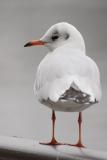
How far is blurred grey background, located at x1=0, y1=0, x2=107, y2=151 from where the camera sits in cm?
567

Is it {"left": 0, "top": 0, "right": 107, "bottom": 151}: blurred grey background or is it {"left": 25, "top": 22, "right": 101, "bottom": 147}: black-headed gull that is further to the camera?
{"left": 0, "top": 0, "right": 107, "bottom": 151}: blurred grey background

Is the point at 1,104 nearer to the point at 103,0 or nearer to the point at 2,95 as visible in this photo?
the point at 2,95

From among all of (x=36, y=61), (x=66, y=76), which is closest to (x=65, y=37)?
(x=66, y=76)

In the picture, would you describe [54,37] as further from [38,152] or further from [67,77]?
[38,152]

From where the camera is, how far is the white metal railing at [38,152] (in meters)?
1.72

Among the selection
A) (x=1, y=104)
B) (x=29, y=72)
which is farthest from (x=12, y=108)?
(x=29, y=72)

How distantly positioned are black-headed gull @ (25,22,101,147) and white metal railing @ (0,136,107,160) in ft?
1.16

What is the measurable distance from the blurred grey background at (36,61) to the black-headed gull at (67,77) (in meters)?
2.39

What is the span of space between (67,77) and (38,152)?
21.9 inches

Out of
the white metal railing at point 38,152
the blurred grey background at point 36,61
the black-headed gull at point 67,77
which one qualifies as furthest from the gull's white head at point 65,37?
the blurred grey background at point 36,61

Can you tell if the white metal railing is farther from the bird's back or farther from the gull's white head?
the gull's white head

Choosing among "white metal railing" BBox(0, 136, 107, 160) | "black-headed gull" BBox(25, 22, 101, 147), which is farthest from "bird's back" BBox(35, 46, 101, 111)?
"white metal railing" BBox(0, 136, 107, 160)

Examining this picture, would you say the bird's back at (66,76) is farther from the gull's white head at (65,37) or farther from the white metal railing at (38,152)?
the white metal railing at (38,152)

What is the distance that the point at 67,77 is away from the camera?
226 centimetres
